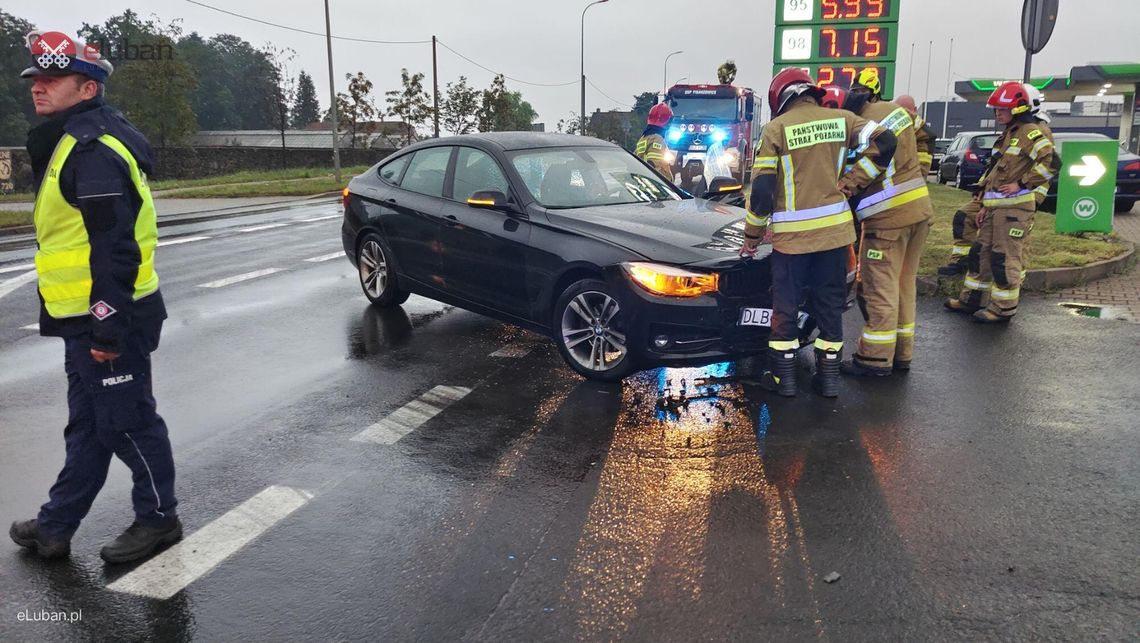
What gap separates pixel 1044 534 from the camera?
356cm

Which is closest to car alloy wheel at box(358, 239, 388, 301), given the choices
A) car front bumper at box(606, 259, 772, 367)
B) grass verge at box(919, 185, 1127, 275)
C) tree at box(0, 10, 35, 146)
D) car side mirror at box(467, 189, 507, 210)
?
car side mirror at box(467, 189, 507, 210)

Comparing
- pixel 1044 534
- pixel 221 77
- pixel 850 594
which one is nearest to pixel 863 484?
pixel 1044 534

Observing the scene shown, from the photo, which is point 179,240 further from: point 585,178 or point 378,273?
point 585,178

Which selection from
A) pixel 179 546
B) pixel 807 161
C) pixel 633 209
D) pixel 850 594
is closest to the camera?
pixel 850 594

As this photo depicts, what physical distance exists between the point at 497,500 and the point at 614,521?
1.86ft

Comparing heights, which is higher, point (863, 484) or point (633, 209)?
point (633, 209)

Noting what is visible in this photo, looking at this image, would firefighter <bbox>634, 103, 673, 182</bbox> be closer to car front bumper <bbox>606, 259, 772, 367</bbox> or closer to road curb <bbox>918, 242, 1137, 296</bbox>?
road curb <bbox>918, 242, 1137, 296</bbox>

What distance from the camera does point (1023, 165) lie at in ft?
23.4

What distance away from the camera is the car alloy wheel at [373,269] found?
25.7ft

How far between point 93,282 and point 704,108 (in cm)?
2425

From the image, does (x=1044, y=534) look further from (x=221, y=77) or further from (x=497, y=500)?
(x=221, y=77)

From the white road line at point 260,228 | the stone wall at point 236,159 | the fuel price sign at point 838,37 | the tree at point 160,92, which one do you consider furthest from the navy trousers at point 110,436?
the tree at point 160,92

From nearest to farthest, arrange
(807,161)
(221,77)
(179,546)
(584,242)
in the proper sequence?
(179,546)
(807,161)
(584,242)
(221,77)

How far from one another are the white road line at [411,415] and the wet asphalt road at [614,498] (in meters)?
0.06
